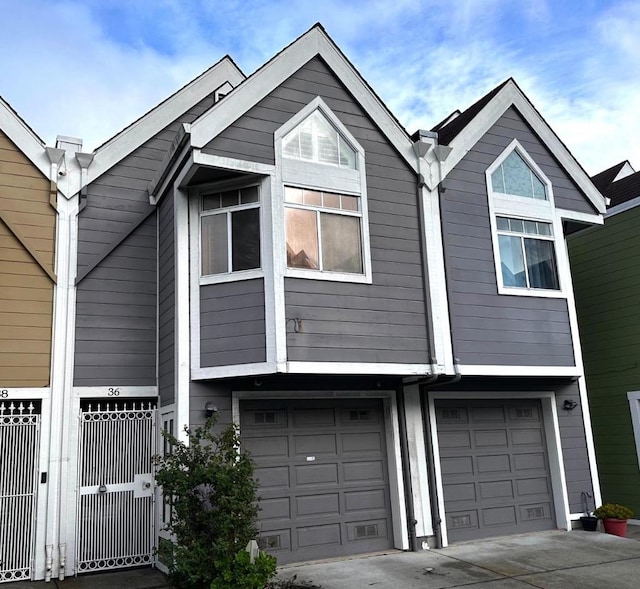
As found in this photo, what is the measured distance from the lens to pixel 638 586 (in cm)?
696

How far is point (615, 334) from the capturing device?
1177 centimetres

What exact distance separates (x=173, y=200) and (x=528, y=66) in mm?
7235

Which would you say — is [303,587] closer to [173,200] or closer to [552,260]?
[173,200]

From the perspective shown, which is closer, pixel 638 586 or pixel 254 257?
A: pixel 638 586

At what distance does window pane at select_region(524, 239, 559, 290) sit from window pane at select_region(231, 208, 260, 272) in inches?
184

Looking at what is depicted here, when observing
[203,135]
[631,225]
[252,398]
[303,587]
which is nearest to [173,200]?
[203,135]

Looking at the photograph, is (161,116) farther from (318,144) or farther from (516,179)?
(516,179)

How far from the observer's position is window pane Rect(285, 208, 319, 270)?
8.26 meters

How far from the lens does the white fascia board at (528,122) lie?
992 centimetres

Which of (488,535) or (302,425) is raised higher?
(302,425)

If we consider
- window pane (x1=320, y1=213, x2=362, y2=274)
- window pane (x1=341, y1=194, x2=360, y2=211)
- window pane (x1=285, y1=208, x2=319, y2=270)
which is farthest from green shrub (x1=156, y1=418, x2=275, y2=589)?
window pane (x1=341, y1=194, x2=360, y2=211)

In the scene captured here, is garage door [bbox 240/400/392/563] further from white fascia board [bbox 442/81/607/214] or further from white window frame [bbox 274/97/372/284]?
white fascia board [bbox 442/81/607/214]

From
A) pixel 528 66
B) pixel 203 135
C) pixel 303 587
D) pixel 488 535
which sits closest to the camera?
pixel 303 587

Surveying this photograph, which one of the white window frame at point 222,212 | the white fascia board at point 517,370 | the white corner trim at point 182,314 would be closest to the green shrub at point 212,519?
the white corner trim at point 182,314
